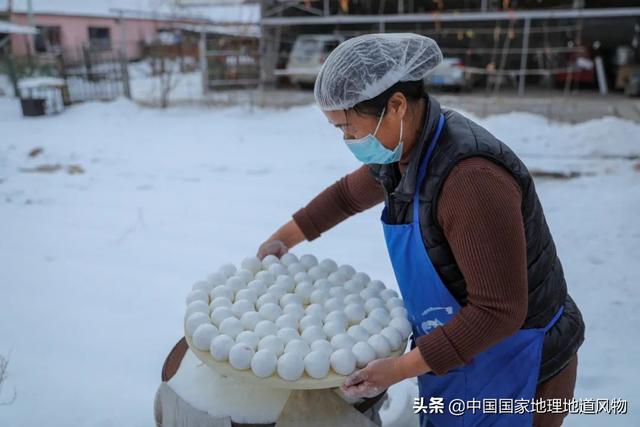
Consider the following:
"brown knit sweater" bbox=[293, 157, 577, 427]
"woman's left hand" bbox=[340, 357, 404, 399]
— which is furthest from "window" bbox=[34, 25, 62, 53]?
"brown knit sweater" bbox=[293, 157, 577, 427]

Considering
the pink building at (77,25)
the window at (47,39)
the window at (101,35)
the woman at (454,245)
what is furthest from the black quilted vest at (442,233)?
the window at (101,35)

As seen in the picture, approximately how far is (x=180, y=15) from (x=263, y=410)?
16.2 metres

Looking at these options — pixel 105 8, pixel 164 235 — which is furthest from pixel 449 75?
pixel 105 8

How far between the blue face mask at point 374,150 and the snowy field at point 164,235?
5.54 feet

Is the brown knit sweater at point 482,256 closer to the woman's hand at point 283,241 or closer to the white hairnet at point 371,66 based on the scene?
the white hairnet at point 371,66

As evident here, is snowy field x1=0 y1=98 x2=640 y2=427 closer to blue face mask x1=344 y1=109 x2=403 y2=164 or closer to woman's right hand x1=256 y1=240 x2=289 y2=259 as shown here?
woman's right hand x1=256 y1=240 x2=289 y2=259

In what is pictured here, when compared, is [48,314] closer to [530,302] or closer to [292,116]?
[530,302]

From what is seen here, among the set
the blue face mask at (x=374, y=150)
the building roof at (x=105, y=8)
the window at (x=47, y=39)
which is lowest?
the blue face mask at (x=374, y=150)

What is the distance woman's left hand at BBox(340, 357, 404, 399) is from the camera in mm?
1339

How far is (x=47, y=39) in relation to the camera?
19062mm

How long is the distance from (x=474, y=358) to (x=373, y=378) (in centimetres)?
31

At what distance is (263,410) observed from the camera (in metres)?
1.55

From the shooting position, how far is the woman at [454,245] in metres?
1.20

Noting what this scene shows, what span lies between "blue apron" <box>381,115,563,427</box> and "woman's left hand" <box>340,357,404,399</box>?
0.71 ft
